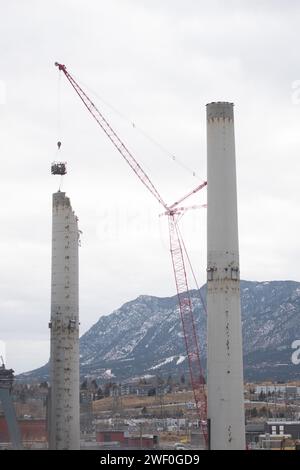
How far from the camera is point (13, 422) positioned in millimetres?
115188

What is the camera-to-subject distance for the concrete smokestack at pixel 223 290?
8944 cm

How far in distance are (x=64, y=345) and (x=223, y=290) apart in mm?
26583

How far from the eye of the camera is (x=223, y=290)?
299 feet

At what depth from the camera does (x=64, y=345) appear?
108125 millimetres

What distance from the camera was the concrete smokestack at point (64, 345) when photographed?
107 meters

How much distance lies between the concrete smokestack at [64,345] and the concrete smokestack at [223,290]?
2312 centimetres

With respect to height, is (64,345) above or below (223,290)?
below

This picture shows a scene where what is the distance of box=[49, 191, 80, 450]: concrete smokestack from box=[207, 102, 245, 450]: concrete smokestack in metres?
23.1

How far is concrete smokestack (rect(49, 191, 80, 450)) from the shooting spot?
4215 inches

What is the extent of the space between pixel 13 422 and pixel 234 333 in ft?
130

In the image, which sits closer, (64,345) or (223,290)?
(223,290)

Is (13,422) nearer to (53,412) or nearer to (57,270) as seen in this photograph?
(53,412)

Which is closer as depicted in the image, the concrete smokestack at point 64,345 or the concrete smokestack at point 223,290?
the concrete smokestack at point 223,290
